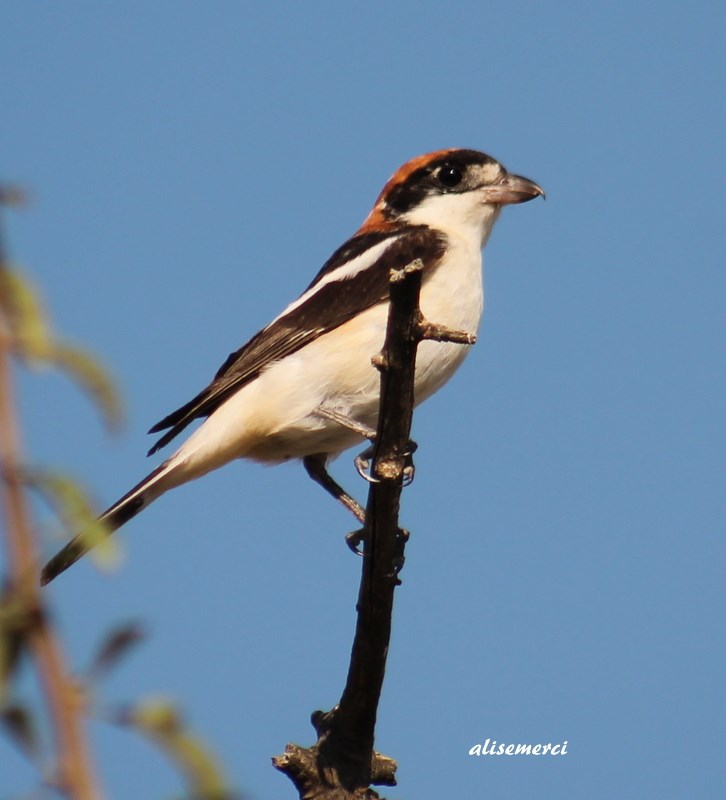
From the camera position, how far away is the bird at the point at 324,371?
510 centimetres

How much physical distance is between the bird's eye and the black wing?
2.58 feet

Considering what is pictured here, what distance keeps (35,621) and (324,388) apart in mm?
4349

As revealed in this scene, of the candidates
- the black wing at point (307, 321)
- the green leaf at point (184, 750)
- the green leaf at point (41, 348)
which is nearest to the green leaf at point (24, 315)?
the green leaf at point (41, 348)

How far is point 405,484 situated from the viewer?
4.28m

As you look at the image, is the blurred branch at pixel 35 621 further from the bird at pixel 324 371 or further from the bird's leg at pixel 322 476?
the bird's leg at pixel 322 476

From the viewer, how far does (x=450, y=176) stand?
6289 mm

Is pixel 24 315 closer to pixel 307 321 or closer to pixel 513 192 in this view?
pixel 307 321

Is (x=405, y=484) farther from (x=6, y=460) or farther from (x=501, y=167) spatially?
(x=6, y=460)

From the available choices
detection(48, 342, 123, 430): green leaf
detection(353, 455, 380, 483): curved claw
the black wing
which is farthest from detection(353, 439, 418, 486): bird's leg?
detection(48, 342, 123, 430): green leaf

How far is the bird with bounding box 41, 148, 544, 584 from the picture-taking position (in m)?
5.10

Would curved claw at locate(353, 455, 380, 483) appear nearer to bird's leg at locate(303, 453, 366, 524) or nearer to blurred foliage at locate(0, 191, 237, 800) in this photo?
bird's leg at locate(303, 453, 366, 524)

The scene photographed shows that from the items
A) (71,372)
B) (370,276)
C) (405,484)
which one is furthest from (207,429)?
(71,372)

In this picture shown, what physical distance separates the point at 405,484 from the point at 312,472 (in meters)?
1.53

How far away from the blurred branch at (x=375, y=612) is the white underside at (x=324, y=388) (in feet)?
3.47
